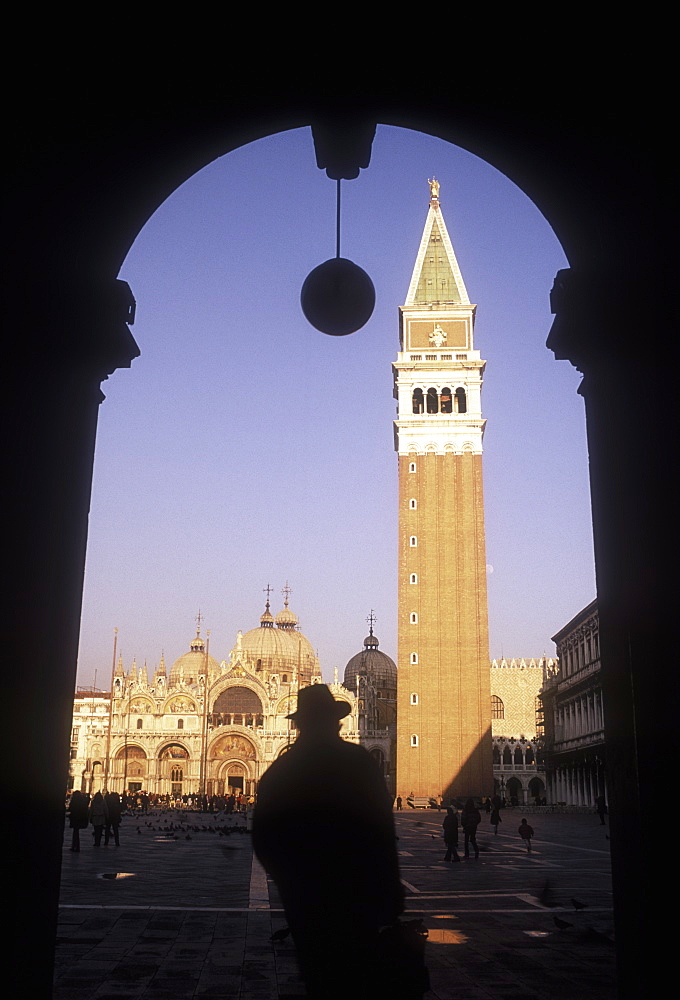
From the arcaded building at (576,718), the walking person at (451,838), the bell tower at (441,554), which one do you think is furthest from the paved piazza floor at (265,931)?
the bell tower at (441,554)

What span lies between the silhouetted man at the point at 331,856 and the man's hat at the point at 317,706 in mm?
63

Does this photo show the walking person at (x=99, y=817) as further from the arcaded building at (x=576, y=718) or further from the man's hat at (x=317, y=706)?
the arcaded building at (x=576, y=718)

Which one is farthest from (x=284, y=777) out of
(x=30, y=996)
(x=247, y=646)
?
(x=247, y=646)

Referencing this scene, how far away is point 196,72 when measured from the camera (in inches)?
174

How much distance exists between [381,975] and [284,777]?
0.72m

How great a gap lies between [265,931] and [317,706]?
557 centimetres

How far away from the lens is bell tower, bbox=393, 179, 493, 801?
54.8 m

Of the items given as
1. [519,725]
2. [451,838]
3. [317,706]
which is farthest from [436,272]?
[317,706]

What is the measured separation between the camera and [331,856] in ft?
10.6

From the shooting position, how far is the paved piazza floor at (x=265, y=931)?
5.74 meters

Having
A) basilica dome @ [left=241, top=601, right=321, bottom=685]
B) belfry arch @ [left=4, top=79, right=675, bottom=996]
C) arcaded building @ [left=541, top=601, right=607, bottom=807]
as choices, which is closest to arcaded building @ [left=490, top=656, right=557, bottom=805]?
arcaded building @ [left=541, top=601, right=607, bottom=807]

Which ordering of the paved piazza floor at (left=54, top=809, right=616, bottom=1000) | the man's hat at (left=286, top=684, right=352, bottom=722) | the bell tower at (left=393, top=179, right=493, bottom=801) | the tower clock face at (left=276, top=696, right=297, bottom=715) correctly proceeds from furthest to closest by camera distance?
1. the tower clock face at (left=276, top=696, right=297, bottom=715)
2. the bell tower at (left=393, top=179, right=493, bottom=801)
3. the paved piazza floor at (left=54, top=809, right=616, bottom=1000)
4. the man's hat at (left=286, top=684, right=352, bottom=722)

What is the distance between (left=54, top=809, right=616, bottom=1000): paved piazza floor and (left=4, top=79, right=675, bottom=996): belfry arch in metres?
1.67

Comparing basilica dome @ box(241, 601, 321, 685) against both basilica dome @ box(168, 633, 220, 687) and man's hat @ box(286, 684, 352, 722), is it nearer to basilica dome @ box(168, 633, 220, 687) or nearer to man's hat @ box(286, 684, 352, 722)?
basilica dome @ box(168, 633, 220, 687)
